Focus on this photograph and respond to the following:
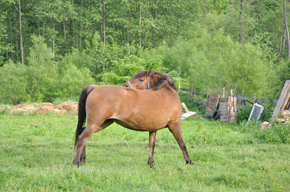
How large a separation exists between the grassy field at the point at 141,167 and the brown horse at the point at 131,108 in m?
0.68

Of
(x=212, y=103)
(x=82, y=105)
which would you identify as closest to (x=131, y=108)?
(x=82, y=105)

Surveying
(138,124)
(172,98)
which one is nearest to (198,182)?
(138,124)

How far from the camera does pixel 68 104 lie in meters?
23.3

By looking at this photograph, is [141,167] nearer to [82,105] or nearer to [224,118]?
[82,105]

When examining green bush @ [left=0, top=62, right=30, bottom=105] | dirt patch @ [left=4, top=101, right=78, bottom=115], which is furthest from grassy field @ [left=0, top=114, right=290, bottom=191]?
green bush @ [left=0, top=62, right=30, bottom=105]

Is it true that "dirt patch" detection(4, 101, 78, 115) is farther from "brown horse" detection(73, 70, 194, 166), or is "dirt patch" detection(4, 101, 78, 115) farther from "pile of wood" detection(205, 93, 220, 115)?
"brown horse" detection(73, 70, 194, 166)

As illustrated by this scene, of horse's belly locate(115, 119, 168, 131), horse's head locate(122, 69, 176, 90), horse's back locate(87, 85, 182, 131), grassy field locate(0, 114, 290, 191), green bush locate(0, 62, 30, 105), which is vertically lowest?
Answer: green bush locate(0, 62, 30, 105)

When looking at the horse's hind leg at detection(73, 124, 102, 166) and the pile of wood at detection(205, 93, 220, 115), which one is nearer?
the horse's hind leg at detection(73, 124, 102, 166)

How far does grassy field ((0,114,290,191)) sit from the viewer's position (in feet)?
15.7

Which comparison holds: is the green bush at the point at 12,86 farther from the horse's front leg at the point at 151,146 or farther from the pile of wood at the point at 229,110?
the horse's front leg at the point at 151,146

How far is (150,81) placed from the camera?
Answer: 7332 millimetres

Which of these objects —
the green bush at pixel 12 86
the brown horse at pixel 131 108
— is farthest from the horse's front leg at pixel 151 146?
the green bush at pixel 12 86

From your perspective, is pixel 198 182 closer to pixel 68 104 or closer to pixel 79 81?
pixel 68 104

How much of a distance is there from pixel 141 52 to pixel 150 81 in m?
31.4
